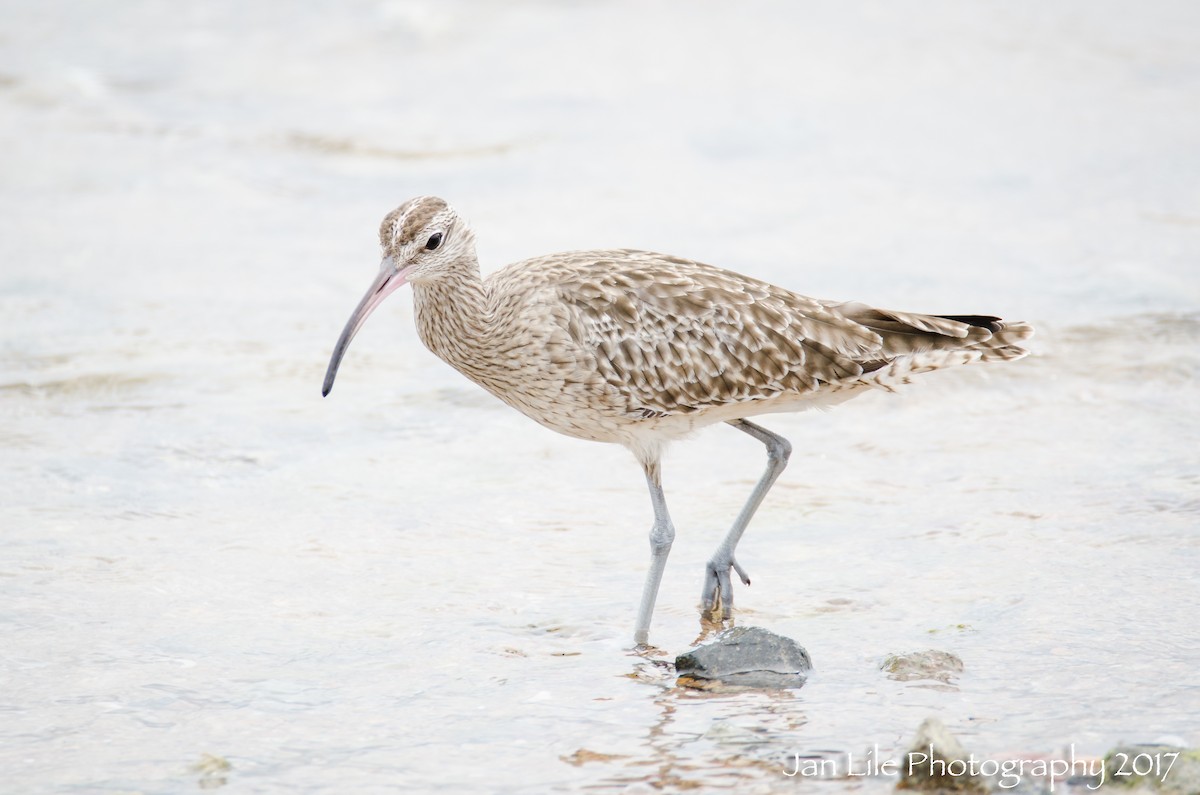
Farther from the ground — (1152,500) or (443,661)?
(1152,500)

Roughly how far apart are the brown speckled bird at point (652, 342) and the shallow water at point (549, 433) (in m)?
0.89

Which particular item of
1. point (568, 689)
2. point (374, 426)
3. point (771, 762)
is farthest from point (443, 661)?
point (374, 426)

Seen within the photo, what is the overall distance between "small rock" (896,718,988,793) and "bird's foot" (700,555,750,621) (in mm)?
2098

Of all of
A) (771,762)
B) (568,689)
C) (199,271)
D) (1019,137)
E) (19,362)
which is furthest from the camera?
(1019,137)

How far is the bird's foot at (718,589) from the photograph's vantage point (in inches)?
309

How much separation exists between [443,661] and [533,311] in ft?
6.08

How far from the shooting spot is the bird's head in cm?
775

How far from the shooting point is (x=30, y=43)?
2041cm

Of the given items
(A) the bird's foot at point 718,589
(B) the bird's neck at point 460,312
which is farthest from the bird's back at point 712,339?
(A) the bird's foot at point 718,589

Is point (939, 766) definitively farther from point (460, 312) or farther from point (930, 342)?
point (460, 312)

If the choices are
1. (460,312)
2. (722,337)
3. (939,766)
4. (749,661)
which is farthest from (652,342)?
(939,766)

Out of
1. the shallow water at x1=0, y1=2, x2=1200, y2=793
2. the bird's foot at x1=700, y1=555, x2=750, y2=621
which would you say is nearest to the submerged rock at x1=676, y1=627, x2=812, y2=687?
the shallow water at x1=0, y1=2, x2=1200, y2=793

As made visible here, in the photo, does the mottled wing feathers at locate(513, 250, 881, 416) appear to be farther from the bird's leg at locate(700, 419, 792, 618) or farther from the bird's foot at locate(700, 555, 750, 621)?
the bird's foot at locate(700, 555, 750, 621)

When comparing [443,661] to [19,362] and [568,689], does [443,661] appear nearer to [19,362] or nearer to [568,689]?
[568,689]
